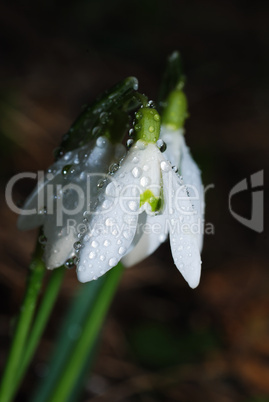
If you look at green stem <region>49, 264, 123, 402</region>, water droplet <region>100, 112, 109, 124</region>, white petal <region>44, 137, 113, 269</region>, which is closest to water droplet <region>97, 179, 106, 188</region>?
white petal <region>44, 137, 113, 269</region>

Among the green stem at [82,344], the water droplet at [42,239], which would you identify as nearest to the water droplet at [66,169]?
the water droplet at [42,239]

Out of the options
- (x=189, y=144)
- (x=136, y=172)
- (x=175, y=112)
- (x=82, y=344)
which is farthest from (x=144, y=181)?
(x=189, y=144)

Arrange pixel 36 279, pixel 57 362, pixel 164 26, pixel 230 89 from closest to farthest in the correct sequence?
1. pixel 36 279
2. pixel 57 362
3. pixel 230 89
4. pixel 164 26

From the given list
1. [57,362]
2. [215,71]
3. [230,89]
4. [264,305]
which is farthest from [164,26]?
[57,362]

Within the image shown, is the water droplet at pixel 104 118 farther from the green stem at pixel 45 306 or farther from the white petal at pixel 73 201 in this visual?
the green stem at pixel 45 306

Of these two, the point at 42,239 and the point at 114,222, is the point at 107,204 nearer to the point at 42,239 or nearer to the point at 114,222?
the point at 114,222

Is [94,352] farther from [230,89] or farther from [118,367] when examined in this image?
[230,89]

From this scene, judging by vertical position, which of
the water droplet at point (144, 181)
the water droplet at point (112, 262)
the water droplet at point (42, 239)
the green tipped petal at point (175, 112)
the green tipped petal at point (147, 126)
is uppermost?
the green tipped petal at point (175, 112)
